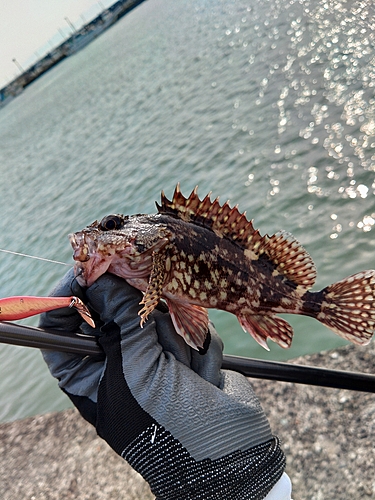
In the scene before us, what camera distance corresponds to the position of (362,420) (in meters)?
3.97

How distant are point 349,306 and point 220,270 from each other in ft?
2.89

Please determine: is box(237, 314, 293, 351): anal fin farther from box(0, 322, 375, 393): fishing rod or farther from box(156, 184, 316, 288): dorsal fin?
box(156, 184, 316, 288): dorsal fin

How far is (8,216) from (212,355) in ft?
57.4

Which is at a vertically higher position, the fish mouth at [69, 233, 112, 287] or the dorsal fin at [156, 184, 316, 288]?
the fish mouth at [69, 233, 112, 287]

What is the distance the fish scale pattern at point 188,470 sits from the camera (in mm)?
2486

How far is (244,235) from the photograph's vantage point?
9.93 feet

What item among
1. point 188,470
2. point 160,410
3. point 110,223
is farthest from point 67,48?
point 188,470

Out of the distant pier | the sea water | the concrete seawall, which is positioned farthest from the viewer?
the distant pier

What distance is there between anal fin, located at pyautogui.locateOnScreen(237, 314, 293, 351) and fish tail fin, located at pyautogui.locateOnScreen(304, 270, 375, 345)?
0.65 ft

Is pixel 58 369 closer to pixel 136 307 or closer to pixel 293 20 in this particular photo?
pixel 136 307

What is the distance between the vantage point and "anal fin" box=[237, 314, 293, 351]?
298 centimetres

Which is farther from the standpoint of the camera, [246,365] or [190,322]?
[246,365]

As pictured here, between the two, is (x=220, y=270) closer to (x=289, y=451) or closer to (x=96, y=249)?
(x=96, y=249)

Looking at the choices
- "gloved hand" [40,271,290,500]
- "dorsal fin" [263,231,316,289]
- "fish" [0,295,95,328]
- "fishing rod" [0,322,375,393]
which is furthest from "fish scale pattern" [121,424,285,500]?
"dorsal fin" [263,231,316,289]
